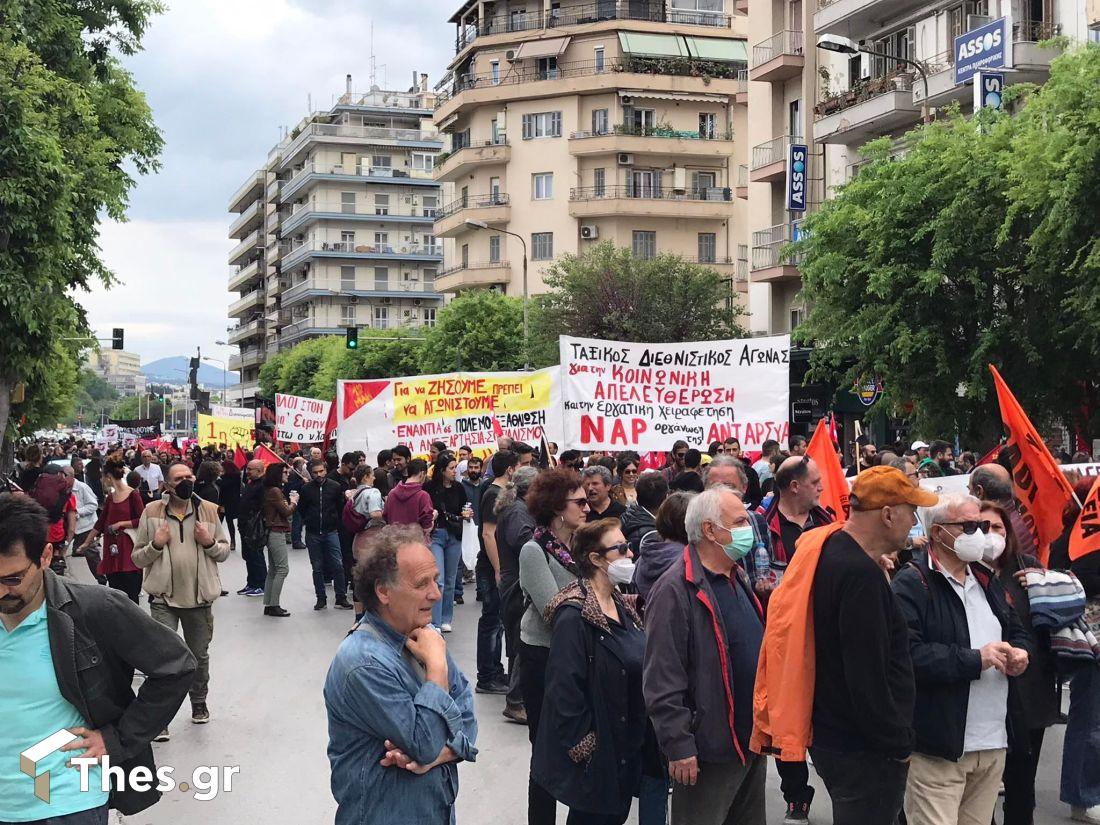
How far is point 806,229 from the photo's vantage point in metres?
27.0

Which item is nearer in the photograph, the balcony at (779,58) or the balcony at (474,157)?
the balcony at (779,58)

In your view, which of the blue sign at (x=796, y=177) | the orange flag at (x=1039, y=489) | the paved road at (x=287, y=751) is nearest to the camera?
the paved road at (x=287, y=751)

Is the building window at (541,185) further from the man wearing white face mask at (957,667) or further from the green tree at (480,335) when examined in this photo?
the man wearing white face mask at (957,667)

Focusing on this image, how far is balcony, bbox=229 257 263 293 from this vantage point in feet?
395

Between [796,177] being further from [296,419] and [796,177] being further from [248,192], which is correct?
[248,192]

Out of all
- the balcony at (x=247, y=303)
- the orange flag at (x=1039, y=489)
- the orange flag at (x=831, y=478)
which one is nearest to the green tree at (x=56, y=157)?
the orange flag at (x=831, y=478)

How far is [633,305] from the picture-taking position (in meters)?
47.4

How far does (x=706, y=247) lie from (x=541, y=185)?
8.57 metres

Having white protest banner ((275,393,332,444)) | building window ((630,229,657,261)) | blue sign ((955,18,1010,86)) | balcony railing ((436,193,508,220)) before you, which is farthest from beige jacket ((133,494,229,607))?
balcony railing ((436,193,508,220))

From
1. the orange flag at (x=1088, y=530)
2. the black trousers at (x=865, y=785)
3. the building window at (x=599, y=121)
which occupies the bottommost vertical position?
the black trousers at (x=865, y=785)

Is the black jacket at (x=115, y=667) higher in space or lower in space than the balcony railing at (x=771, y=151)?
lower

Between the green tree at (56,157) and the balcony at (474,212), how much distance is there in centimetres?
3319

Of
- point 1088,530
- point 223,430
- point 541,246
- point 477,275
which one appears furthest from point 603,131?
point 1088,530

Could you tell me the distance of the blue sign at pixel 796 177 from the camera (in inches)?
1475
